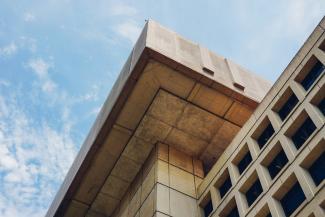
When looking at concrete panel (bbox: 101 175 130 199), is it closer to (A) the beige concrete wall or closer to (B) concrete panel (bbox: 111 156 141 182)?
(B) concrete panel (bbox: 111 156 141 182)

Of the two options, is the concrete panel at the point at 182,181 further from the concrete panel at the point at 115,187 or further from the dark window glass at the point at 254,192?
the concrete panel at the point at 115,187

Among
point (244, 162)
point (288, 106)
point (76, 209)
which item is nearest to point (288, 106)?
point (288, 106)

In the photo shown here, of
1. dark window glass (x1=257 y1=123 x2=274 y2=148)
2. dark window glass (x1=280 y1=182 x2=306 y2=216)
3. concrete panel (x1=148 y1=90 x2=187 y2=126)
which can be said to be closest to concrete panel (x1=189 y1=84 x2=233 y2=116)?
concrete panel (x1=148 y1=90 x2=187 y2=126)

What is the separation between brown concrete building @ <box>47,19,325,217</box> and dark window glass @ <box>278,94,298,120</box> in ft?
0.16

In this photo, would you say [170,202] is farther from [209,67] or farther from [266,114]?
[209,67]

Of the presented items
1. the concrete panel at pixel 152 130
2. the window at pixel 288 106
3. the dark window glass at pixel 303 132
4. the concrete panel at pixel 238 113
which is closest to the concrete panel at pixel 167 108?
the concrete panel at pixel 152 130

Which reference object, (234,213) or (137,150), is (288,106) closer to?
(234,213)

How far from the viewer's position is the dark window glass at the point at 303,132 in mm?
18109

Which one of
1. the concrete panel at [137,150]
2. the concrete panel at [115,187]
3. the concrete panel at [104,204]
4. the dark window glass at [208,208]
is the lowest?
the concrete panel at [104,204]

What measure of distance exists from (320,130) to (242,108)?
372 inches

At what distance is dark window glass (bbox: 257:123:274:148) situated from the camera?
2098 centimetres

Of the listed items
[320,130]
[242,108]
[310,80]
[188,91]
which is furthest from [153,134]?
[320,130]

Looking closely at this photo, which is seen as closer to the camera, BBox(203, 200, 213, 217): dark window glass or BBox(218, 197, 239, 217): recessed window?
BBox(218, 197, 239, 217): recessed window

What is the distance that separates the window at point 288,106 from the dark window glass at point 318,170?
4.20 m
